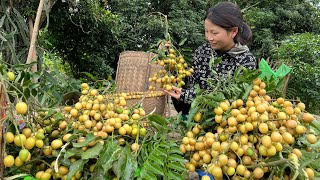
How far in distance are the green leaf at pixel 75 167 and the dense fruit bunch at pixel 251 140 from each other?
0.30m

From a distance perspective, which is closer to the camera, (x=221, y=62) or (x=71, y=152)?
(x=71, y=152)

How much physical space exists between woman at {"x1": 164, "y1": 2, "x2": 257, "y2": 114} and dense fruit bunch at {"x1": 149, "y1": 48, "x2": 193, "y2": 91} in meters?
0.06

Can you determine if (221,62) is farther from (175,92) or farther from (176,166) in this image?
(176,166)

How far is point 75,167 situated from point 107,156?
9cm

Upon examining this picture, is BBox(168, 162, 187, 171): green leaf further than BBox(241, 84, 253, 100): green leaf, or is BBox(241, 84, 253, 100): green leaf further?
BBox(241, 84, 253, 100): green leaf

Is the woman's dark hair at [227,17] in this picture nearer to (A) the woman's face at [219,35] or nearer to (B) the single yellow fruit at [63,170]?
(A) the woman's face at [219,35]

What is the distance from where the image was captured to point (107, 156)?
2.82 feet

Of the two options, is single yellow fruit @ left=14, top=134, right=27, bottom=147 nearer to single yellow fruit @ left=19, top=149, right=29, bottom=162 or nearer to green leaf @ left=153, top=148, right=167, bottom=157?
single yellow fruit @ left=19, top=149, right=29, bottom=162

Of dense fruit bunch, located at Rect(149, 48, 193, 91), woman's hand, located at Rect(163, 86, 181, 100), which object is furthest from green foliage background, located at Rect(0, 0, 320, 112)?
woman's hand, located at Rect(163, 86, 181, 100)

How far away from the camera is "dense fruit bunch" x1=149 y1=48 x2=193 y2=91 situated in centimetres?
182

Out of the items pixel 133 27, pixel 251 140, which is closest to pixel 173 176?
pixel 251 140

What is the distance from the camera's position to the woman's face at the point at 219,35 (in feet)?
5.20

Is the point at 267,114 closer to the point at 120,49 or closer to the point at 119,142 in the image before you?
the point at 119,142

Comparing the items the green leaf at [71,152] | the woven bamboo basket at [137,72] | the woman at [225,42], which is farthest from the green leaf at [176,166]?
the woven bamboo basket at [137,72]
